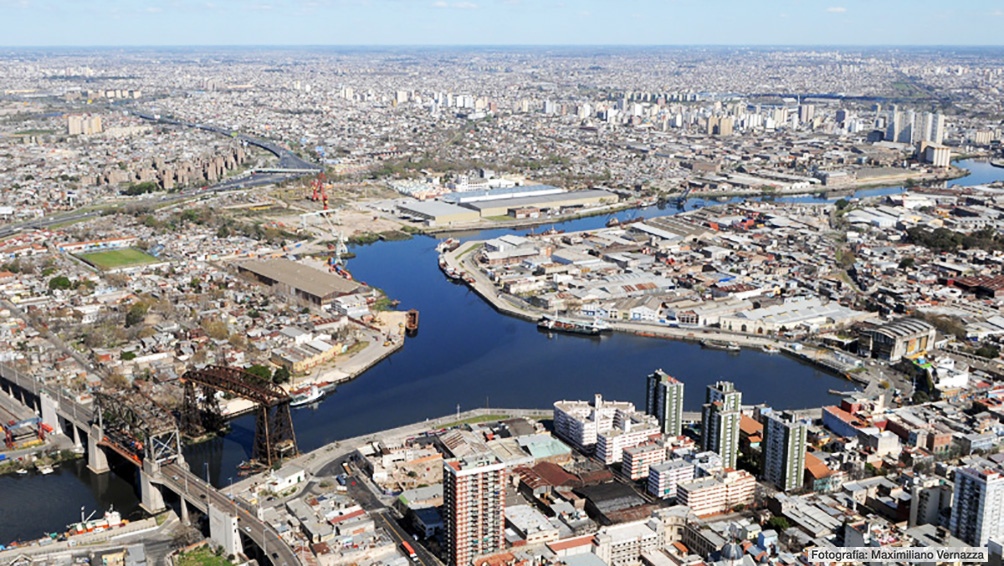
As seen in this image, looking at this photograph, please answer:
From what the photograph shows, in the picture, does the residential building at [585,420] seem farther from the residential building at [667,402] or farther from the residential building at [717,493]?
the residential building at [717,493]

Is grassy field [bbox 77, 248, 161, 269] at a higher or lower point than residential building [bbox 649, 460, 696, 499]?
higher

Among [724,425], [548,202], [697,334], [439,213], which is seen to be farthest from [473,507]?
[548,202]

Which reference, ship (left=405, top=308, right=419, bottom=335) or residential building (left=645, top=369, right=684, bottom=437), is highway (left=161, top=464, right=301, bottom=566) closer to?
residential building (left=645, top=369, right=684, bottom=437)

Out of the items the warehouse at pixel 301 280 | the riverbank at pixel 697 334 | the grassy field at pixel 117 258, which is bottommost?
the riverbank at pixel 697 334

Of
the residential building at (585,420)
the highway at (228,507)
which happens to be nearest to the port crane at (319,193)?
the residential building at (585,420)

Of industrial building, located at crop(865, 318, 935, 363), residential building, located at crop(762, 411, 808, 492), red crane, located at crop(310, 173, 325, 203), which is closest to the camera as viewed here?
residential building, located at crop(762, 411, 808, 492)

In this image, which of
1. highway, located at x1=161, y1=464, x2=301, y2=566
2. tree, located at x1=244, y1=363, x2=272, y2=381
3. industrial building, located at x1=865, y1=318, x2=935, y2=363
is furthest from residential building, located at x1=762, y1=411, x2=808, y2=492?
tree, located at x1=244, y1=363, x2=272, y2=381

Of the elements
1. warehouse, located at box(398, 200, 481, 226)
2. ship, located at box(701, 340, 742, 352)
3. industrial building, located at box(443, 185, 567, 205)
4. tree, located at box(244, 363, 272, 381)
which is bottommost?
ship, located at box(701, 340, 742, 352)
